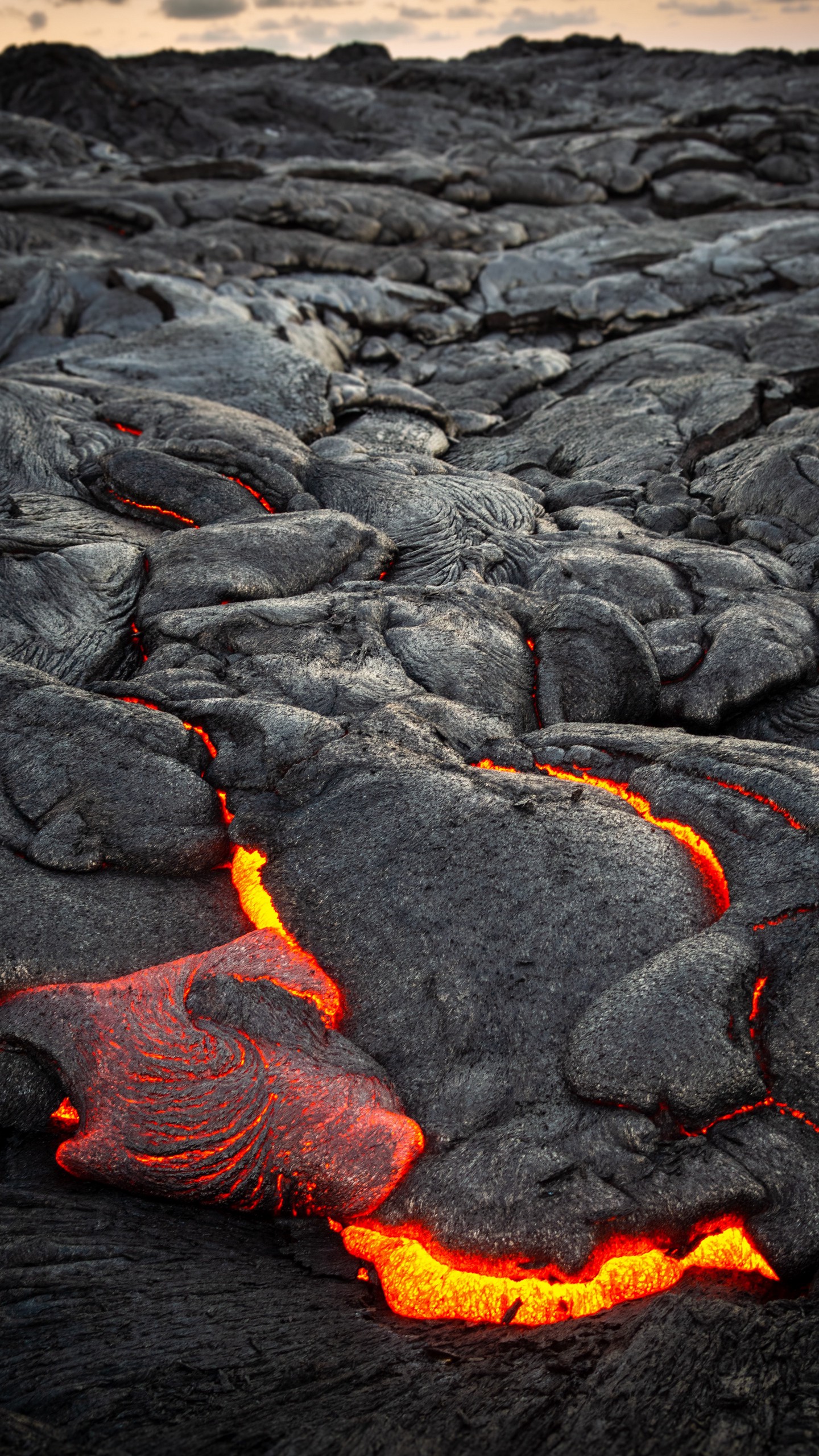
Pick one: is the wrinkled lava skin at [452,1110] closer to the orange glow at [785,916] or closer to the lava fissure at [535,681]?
the orange glow at [785,916]

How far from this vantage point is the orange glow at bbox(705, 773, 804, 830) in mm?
4703

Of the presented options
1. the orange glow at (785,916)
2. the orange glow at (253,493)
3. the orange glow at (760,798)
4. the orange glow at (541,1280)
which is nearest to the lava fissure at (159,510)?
the orange glow at (253,493)

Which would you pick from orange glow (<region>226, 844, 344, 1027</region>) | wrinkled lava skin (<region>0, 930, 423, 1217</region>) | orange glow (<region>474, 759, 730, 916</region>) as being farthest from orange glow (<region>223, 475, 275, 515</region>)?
wrinkled lava skin (<region>0, 930, 423, 1217</region>)

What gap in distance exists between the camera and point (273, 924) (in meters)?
4.78

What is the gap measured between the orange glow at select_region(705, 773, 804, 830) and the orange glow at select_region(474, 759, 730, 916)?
0.34 metres

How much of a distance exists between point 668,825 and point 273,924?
8.03 feet

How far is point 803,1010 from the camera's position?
399cm

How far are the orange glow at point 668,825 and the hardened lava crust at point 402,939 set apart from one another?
36 millimetres

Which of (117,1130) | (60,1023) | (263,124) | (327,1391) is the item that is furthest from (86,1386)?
(263,124)

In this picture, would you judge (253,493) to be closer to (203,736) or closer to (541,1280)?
(203,736)

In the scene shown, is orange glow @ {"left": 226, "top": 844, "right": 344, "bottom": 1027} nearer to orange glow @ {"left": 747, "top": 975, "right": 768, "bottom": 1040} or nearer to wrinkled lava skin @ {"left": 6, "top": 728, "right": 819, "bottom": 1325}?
wrinkled lava skin @ {"left": 6, "top": 728, "right": 819, "bottom": 1325}

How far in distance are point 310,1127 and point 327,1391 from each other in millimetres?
1037

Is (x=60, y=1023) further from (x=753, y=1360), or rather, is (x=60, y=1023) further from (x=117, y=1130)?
(x=753, y=1360)

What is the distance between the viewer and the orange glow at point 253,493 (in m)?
8.38
